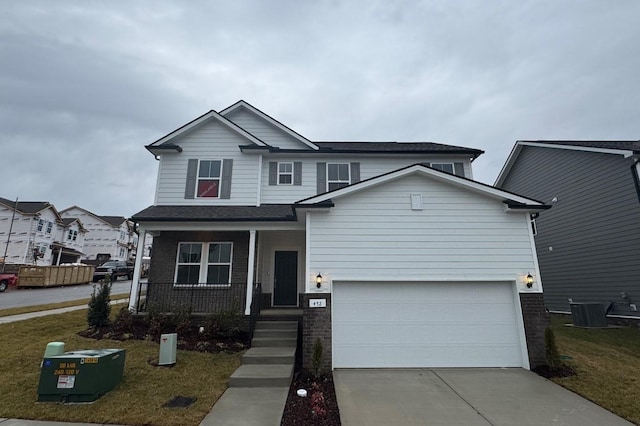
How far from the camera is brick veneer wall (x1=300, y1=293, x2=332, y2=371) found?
22.9ft

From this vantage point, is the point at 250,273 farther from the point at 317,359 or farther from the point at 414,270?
the point at 414,270

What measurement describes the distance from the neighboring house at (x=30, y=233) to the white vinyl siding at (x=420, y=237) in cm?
4282

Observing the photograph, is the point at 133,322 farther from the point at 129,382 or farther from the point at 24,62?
the point at 24,62

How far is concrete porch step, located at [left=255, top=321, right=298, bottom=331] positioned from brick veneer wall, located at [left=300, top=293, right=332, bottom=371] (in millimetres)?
1650

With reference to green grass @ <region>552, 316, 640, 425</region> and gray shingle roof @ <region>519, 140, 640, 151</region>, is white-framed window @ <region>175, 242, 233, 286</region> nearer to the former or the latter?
green grass @ <region>552, 316, 640, 425</region>

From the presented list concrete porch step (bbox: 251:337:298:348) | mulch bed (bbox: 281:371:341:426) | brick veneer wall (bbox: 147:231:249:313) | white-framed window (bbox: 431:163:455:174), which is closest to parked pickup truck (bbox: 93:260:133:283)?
brick veneer wall (bbox: 147:231:249:313)

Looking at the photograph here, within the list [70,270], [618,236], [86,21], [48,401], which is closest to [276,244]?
[48,401]

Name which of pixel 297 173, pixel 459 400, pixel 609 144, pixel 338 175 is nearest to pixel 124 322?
pixel 297 173

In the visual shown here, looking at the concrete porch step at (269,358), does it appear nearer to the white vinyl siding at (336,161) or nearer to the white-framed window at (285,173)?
the white vinyl siding at (336,161)

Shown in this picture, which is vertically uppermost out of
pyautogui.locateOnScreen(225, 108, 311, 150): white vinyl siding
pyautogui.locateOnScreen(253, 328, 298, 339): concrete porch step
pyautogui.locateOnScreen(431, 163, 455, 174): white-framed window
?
pyautogui.locateOnScreen(225, 108, 311, 150): white vinyl siding

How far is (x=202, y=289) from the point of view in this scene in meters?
10.2

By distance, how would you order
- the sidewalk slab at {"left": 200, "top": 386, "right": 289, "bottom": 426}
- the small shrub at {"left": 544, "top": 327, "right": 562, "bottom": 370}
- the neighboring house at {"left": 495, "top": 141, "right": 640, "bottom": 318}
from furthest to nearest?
the neighboring house at {"left": 495, "top": 141, "right": 640, "bottom": 318} → the small shrub at {"left": 544, "top": 327, "right": 562, "bottom": 370} → the sidewalk slab at {"left": 200, "top": 386, "right": 289, "bottom": 426}

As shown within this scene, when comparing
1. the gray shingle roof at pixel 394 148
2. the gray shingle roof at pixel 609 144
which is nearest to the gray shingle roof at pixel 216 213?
the gray shingle roof at pixel 394 148

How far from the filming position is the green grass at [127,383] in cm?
460
